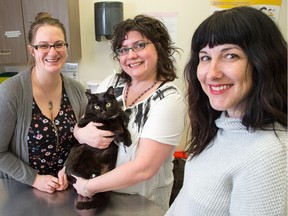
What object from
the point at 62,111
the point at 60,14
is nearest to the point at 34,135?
the point at 62,111

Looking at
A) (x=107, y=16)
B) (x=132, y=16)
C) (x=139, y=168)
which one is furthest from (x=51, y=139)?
(x=132, y=16)

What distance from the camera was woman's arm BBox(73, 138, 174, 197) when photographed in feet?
3.23

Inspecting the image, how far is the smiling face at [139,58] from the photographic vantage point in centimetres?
108

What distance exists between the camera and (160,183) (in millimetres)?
1165

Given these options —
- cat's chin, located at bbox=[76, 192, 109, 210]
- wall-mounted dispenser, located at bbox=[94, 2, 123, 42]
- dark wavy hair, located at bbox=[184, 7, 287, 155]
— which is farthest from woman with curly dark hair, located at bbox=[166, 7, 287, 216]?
wall-mounted dispenser, located at bbox=[94, 2, 123, 42]

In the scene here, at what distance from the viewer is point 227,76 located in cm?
63

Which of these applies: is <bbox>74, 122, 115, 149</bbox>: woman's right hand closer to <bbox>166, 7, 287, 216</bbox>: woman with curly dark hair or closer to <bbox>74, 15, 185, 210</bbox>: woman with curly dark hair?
<bbox>74, 15, 185, 210</bbox>: woman with curly dark hair

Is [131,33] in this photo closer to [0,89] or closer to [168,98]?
[168,98]

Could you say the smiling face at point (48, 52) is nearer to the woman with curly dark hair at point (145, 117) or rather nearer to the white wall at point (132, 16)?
the woman with curly dark hair at point (145, 117)

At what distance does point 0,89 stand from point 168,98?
78 cm

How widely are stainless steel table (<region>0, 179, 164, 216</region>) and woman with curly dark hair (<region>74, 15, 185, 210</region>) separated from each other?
6 centimetres

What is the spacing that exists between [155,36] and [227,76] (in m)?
0.55

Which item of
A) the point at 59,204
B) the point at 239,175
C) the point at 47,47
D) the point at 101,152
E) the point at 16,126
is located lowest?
the point at 59,204

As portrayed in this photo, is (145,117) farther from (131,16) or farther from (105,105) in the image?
(131,16)
